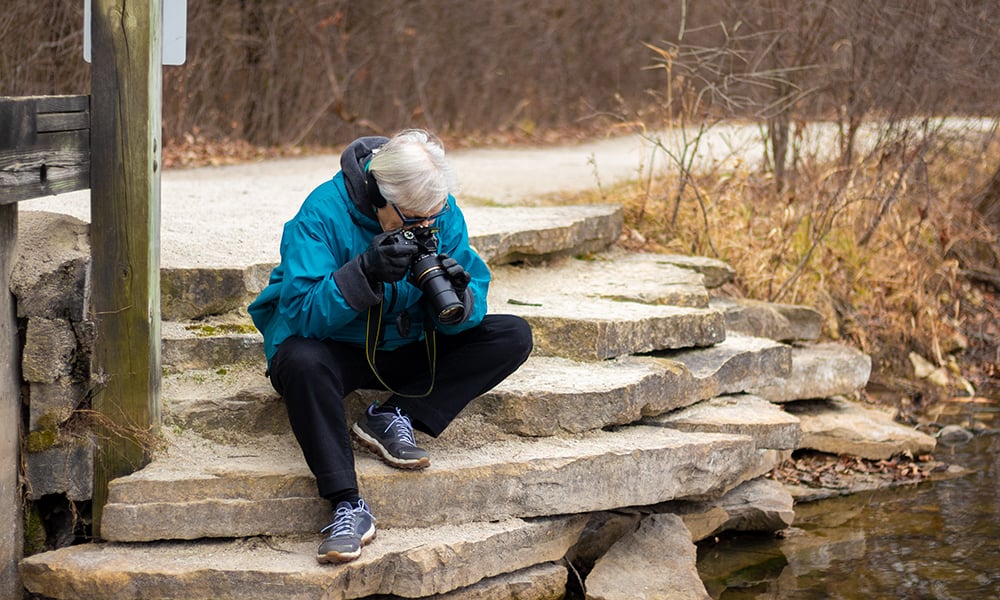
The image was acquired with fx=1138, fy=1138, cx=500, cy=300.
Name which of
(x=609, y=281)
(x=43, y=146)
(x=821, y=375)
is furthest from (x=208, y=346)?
(x=821, y=375)

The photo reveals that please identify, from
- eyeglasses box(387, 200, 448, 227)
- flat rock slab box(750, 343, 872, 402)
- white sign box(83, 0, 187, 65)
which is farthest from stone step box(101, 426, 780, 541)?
flat rock slab box(750, 343, 872, 402)

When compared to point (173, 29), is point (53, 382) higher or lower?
lower

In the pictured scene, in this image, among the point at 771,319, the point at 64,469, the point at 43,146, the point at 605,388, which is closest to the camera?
the point at 43,146

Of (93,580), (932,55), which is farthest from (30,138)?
(932,55)

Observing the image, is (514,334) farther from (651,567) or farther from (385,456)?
(651,567)

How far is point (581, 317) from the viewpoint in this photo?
4.89 m

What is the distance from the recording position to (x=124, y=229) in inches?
143

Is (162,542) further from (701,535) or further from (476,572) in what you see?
(701,535)

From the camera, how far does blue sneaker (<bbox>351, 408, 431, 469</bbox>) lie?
12.4ft

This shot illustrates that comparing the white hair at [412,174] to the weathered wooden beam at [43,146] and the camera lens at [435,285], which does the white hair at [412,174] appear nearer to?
the camera lens at [435,285]

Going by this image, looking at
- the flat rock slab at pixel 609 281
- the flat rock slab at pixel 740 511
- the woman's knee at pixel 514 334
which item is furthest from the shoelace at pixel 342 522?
the flat rock slab at pixel 609 281

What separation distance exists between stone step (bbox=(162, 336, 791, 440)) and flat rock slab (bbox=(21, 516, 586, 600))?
1.50ft

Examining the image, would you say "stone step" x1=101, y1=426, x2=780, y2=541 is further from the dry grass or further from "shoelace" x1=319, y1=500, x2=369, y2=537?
the dry grass

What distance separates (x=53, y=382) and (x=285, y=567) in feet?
3.24
